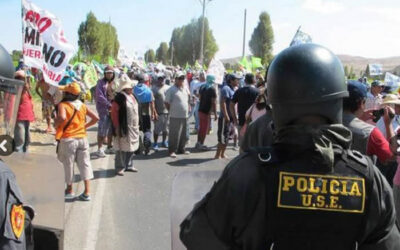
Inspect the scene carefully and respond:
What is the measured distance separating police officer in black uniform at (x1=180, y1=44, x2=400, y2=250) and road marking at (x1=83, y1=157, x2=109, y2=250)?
3496 millimetres

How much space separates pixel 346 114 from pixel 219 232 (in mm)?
2291

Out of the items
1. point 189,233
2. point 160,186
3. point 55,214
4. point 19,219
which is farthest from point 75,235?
point 189,233

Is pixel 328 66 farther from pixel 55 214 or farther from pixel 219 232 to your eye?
pixel 55 214

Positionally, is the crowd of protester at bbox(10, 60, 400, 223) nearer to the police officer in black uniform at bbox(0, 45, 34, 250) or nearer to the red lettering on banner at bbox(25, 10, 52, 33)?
the red lettering on banner at bbox(25, 10, 52, 33)

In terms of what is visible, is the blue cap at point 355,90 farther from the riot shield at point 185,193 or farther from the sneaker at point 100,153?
the sneaker at point 100,153

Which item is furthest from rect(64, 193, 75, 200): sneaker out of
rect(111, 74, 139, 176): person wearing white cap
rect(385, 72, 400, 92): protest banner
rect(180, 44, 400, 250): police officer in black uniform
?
rect(385, 72, 400, 92): protest banner

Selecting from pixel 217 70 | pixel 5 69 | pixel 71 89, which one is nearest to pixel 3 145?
pixel 5 69

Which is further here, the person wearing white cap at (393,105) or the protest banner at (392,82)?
the protest banner at (392,82)

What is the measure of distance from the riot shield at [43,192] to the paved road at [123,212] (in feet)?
5.78

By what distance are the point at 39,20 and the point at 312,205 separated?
17.9 ft

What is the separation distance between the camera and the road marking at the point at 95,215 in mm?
4757

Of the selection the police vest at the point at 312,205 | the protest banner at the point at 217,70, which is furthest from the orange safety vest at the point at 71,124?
the protest banner at the point at 217,70

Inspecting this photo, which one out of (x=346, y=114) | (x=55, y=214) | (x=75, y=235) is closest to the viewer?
(x=55, y=214)

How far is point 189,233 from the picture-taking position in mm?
1499
